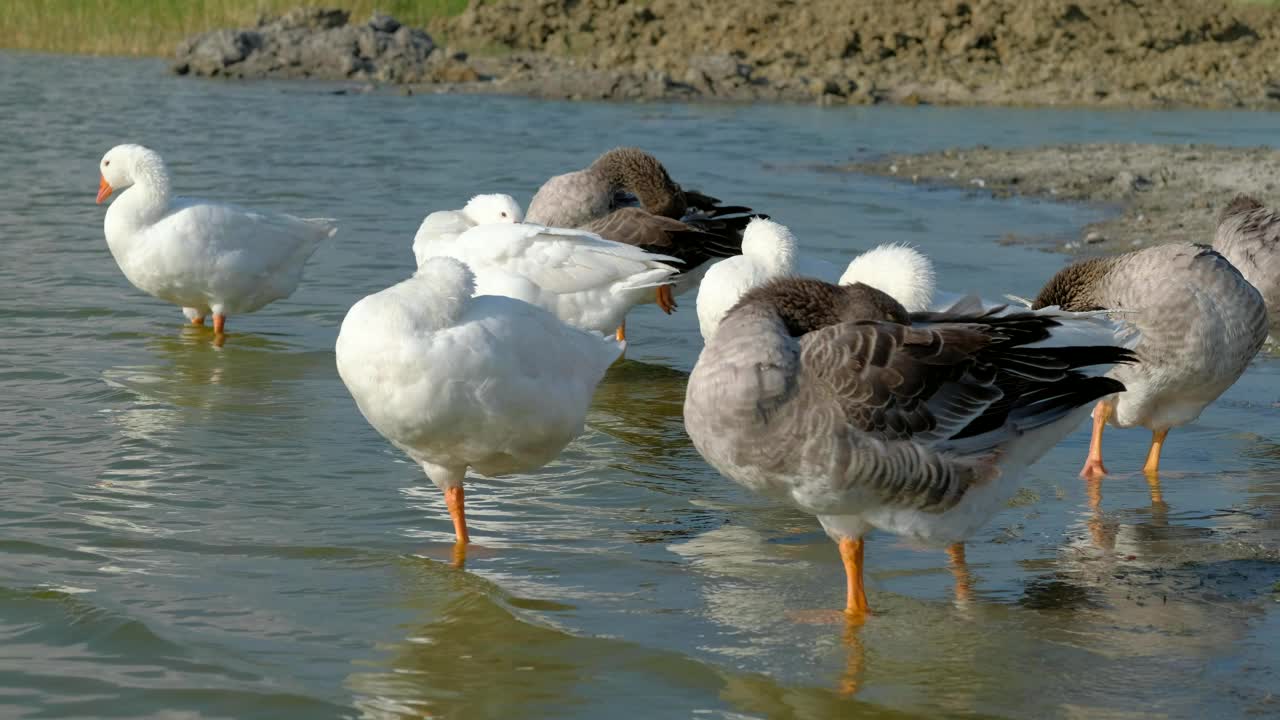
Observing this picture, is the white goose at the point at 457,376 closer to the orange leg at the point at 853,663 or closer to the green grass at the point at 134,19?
the orange leg at the point at 853,663

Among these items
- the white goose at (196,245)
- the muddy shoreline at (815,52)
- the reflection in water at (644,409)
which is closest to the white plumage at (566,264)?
the reflection in water at (644,409)

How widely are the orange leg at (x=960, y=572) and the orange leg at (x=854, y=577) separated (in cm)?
48

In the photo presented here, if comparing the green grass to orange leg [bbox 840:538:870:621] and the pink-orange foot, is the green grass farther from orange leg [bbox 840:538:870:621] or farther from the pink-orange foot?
orange leg [bbox 840:538:870:621]

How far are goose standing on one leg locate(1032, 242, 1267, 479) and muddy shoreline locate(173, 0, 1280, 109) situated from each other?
26056 mm

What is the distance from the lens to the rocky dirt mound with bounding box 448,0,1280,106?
34.6 meters

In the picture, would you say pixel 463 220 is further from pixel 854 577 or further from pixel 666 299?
pixel 854 577

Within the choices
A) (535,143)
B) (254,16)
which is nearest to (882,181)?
(535,143)

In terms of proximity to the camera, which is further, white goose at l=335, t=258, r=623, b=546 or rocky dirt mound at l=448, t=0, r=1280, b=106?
rocky dirt mound at l=448, t=0, r=1280, b=106

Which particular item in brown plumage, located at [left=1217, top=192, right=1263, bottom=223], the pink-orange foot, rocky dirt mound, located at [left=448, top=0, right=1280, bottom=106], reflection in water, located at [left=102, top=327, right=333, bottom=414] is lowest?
reflection in water, located at [left=102, top=327, right=333, bottom=414]

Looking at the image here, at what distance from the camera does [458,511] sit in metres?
6.96

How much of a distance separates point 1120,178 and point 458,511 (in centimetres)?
1405

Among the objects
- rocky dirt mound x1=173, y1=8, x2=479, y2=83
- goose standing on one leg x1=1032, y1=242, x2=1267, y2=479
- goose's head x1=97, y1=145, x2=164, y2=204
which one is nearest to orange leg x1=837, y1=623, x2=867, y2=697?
goose standing on one leg x1=1032, y1=242, x2=1267, y2=479

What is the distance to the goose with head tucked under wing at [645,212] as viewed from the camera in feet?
37.2

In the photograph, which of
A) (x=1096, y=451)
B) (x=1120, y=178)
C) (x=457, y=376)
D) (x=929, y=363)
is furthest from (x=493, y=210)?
(x=1120, y=178)
